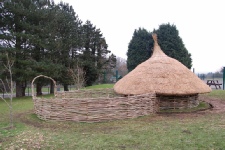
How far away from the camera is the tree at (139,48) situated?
23328mm

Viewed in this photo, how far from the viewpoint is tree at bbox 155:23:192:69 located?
21.4 meters

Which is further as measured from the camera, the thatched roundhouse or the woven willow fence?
the thatched roundhouse

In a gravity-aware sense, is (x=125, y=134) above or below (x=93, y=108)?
below

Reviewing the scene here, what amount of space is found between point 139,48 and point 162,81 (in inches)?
599

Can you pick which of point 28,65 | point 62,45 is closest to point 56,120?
point 28,65

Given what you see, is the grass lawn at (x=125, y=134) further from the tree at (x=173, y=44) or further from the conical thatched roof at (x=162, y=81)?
the tree at (x=173, y=44)

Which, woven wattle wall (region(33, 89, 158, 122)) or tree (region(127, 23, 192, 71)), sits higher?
tree (region(127, 23, 192, 71))

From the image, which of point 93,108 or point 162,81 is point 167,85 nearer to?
point 162,81

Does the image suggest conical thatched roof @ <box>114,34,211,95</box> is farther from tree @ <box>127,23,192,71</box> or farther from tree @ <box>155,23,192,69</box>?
tree @ <box>127,23,192,71</box>

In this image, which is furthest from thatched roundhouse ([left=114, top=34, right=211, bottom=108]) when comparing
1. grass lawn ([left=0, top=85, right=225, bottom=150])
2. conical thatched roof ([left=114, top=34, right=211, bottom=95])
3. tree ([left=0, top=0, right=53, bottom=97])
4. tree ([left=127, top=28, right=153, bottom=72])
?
tree ([left=127, top=28, right=153, bottom=72])

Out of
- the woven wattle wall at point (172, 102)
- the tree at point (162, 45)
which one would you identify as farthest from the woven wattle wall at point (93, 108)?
the tree at point (162, 45)

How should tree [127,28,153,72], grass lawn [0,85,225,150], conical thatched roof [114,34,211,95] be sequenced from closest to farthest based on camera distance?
grass lawn [0,85,225,150]
conical thatched roof [114,34,211,95]
tree [127,28,153,72]

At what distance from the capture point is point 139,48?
23.7 metres

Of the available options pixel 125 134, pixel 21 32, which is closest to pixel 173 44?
pixel 21 32
